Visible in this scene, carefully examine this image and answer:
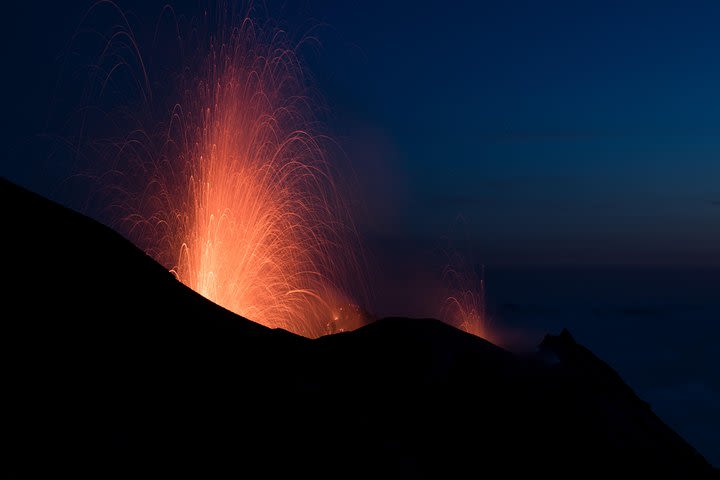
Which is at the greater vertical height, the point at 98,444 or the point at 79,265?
the point at 79,265

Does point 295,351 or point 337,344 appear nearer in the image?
point 295,351

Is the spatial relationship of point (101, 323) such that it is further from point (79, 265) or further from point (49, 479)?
point (49, 479)

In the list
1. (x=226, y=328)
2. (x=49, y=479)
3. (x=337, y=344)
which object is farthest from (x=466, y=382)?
(x=49, y=479)

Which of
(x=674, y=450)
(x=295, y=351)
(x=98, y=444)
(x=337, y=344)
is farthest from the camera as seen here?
(x=674, y=450)

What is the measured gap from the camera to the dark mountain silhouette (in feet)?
36.9

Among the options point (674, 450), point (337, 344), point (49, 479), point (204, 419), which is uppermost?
point (337, 344)

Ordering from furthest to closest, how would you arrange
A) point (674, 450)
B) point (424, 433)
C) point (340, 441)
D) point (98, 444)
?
1. point (674, 450)
2. point (424, 433)
3. point (340, 441)
4. point (98, 444)

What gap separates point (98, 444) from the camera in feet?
35.1

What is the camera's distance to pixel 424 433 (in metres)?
15.0

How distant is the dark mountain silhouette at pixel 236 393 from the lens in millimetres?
11250

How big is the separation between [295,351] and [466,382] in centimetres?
487

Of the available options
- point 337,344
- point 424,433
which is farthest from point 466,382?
point 337,344

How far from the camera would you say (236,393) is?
13.4 m

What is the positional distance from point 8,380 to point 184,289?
5866 mm
